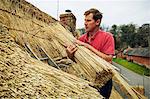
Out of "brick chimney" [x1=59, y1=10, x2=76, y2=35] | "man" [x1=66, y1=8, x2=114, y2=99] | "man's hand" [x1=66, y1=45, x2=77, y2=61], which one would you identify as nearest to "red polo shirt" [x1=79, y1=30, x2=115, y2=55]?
"man" [x1=66, y1=8, x2=114, y2=99]

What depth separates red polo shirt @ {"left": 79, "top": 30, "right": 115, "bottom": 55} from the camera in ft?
13.4

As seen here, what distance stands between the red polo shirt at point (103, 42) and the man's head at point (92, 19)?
0.12 metres

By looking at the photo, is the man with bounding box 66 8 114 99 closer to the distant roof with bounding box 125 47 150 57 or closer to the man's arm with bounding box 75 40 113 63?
the man's arm with bounding box 75 40 113 63

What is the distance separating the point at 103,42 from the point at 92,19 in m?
0.37

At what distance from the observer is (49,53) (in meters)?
4.19

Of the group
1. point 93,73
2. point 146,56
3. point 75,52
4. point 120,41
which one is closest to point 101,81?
point 93,73

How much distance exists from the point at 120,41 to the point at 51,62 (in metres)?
78.2

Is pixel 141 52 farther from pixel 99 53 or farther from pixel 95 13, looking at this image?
pixel 99 53

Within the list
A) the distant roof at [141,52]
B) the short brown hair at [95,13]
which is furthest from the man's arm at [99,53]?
the distant roof at [141,52]

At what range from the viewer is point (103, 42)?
4156 mm

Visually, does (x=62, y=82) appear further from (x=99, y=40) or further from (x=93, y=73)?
(x=99, y=40)

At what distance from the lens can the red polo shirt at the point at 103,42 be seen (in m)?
4.09

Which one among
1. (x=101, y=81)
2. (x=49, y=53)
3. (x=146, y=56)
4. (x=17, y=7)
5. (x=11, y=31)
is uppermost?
(x=17, y=7)

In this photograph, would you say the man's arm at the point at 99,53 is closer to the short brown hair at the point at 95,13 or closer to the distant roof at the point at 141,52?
the short brown hair at the point at 95,13
